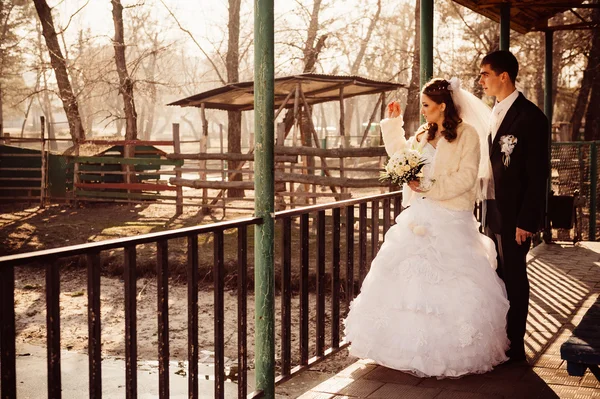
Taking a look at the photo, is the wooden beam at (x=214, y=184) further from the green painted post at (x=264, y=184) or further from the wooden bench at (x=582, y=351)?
the wooden bench at (x=582, y=351)

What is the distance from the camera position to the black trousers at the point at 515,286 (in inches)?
175

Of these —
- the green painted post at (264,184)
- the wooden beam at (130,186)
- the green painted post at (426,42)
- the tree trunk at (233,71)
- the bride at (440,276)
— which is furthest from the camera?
the tree trunk at (233,71)

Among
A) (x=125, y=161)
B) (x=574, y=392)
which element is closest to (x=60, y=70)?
(x=125, y=161)

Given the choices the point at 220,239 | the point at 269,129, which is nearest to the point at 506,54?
the point at 269,129

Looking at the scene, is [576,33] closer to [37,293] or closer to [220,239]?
[37,293]

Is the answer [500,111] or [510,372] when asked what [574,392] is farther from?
[500,111]

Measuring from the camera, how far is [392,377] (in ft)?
13.6

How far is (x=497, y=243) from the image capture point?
456 cm

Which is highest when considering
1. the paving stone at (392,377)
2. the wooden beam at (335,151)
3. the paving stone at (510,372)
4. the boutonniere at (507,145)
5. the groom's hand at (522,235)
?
the wooden beam at (335,151)

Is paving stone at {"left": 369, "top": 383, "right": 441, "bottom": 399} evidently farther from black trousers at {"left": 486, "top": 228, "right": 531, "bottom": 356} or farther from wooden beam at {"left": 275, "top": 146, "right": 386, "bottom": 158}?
wooden beam at {"left": 275, "top": 146, "right": 386, "bottom": 158}

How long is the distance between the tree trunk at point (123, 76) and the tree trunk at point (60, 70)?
1.43m

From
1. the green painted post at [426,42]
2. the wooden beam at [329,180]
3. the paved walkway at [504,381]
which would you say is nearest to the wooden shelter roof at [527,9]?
the green painted post at [426,42]

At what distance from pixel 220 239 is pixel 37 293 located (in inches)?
365

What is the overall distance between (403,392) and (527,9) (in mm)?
5560
